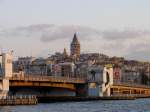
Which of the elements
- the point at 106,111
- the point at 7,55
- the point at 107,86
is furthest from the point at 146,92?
the point at 106,111

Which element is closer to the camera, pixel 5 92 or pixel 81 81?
pixel 5 92

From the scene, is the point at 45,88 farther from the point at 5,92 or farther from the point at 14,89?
the point at 5,92

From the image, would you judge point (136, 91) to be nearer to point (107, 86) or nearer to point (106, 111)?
point (107, 86)

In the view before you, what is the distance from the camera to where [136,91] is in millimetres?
185250

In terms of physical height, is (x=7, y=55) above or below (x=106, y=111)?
above

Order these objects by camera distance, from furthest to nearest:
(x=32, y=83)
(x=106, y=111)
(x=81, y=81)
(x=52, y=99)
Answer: (x=81, y=81)
(x=52, y=99)
(x=32, y=83)
(x=106, y=111)

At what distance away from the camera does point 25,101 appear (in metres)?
110

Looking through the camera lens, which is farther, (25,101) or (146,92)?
(146,92)

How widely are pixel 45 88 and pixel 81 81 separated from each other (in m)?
10.1

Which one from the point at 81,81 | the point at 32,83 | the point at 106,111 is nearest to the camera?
the point at 106,111

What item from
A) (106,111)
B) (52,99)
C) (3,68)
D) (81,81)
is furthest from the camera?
(81,81)

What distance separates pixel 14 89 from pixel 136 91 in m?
62.6

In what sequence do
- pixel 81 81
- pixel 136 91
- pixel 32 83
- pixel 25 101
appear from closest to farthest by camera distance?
pixel 25 101, pixel 32 83, pixel 81 81, pixel 136 91

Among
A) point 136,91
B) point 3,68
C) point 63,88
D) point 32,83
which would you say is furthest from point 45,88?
point 136,91
